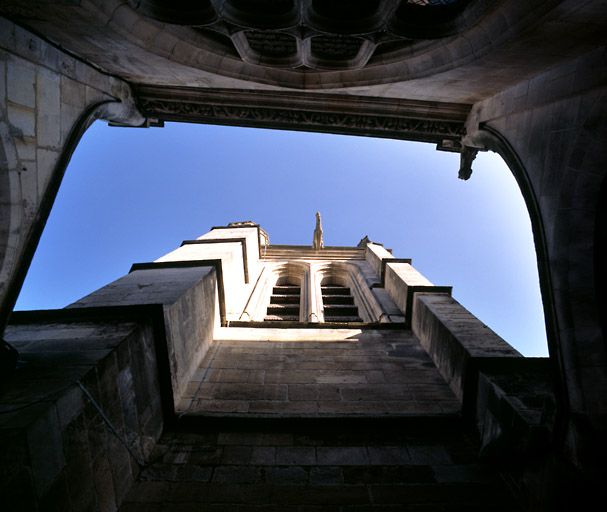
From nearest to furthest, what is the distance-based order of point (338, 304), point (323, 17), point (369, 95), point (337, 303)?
point (323, 17) < point (369, 95) < point (338, 304) < point (337, 303)

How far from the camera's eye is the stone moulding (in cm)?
632

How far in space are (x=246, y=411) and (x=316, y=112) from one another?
17.7ft

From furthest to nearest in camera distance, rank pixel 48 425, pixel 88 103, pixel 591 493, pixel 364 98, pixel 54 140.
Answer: pixel 364 98
pixel 88 103
pixel 54 140
pixel 591 493
pixel 48 425

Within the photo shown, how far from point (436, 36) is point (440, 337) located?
4423 mm

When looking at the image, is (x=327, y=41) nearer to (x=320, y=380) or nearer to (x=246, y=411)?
(x=320, y=380)

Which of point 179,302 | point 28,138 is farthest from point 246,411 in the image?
point 28,138

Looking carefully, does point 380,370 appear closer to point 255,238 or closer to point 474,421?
point 474,421

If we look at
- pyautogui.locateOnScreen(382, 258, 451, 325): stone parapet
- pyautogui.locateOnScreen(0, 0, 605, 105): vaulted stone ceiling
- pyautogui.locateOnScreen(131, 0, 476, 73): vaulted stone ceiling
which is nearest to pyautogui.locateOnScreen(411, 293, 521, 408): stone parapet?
pyautogui.locateOnScreen(382, 258, 451, 325): stone parapet

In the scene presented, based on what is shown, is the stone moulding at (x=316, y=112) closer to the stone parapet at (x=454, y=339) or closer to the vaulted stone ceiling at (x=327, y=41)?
the vaulted stone ceiling at (x=327, y=41)

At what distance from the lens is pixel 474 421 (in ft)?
14.2

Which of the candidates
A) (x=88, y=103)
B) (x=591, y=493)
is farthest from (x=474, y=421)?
(x=88, y=103)

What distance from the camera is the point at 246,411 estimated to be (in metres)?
4.59

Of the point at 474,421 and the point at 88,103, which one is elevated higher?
the point at 88,103

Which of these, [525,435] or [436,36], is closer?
[525,435]
